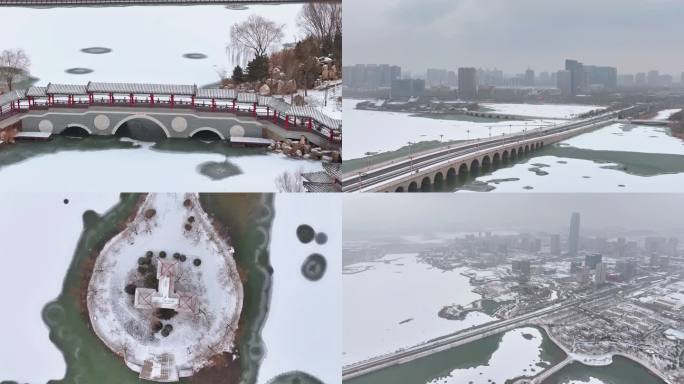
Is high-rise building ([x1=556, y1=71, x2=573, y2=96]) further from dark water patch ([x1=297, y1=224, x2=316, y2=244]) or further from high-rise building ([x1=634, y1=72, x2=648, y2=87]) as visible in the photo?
dark water patch ([x1=297, y1=224, x2=316, y2=244])

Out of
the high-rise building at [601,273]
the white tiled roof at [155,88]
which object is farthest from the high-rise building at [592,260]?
the white tiled roof at [155,88]

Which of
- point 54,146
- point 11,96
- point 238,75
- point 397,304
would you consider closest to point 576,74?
point 397,304

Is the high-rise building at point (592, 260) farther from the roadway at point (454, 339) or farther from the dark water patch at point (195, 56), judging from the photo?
the dark water patch at point (195, 56)

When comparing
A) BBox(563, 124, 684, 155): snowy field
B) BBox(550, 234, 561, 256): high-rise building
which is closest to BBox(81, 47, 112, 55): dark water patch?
BBox(563, 124, 684, 155): snowy field

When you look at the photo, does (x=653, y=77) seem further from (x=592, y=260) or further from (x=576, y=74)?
(x=592, y=260)

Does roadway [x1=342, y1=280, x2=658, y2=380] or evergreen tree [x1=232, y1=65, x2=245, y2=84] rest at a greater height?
evergreen tree [x1=232, y1=65, x2=245, y2=84]

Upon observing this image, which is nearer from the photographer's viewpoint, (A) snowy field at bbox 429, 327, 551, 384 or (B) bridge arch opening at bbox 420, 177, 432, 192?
(B) bridge arch opening at bbox 420, 177, 432, 192

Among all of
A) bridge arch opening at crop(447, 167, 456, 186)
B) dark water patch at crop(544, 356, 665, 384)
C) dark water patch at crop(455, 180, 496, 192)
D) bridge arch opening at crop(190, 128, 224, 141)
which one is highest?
bridge arch opening at crop(190, 128, 224, 141)
